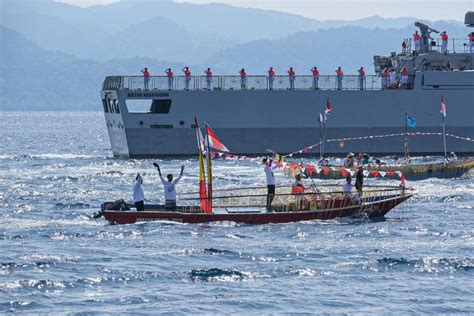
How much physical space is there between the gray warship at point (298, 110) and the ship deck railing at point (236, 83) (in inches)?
2.5

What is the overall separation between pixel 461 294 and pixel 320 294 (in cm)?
325

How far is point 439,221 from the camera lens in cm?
4181

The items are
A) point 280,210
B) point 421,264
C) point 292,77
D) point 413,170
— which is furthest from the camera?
point 292,77

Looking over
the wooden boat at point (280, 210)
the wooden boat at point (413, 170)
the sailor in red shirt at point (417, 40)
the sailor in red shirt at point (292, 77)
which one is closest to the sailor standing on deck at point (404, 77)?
the sailor in red shirt at point (417, 40)

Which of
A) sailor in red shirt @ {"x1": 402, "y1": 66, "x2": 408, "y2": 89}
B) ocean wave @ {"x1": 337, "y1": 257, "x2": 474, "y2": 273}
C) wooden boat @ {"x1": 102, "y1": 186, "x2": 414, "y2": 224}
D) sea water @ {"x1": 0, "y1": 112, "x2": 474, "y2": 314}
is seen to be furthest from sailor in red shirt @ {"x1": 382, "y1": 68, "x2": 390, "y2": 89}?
ocean wave @ {"x1": 337, "y1": 257, "x2": 474, "y2": 273}

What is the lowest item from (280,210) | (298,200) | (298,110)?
(280,210)

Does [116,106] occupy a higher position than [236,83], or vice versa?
[236,83]

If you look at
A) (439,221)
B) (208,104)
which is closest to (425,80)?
(208,104)

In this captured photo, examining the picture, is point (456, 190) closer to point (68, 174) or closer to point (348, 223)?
point (348, 223)

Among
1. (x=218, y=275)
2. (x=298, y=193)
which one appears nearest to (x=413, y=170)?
(x=298, y=193)

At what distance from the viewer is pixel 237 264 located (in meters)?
32.1

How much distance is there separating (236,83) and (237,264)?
47.1 m

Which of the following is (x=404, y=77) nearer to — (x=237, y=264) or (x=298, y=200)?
(x=298, y=200)

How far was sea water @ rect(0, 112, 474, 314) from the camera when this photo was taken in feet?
89.6
